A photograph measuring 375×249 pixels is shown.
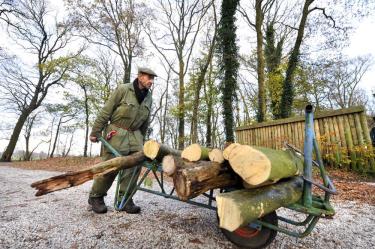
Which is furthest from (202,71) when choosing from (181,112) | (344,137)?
(344,137)

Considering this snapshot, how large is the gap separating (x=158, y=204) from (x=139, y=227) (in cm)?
122

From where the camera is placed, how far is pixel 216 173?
88.0 inches

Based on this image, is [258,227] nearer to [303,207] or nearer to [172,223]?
[303,207]

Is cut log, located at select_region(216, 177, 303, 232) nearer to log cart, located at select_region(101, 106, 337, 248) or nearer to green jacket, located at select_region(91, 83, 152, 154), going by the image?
log cart, located at select_region(101, 106, 337, 248)

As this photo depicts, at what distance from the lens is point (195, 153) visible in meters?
2.43

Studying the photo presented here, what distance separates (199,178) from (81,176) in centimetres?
132

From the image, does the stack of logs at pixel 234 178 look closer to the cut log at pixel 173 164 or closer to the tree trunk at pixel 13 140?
the cut log at pixel 173 164

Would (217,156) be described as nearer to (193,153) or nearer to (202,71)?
(193,153)

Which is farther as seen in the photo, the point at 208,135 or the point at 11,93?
the point at 11,93

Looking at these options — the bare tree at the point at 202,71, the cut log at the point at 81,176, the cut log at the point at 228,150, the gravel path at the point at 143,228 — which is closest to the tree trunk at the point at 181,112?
the bare tree at the point at 202,71

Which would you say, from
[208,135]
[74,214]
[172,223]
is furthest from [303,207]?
[208,135]

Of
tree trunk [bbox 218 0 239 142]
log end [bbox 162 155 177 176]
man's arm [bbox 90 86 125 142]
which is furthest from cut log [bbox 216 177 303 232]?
tree trunk [bbox 218 0 239 142]

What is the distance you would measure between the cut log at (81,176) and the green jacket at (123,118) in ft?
2.21

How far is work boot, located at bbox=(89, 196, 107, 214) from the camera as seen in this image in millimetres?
3404
